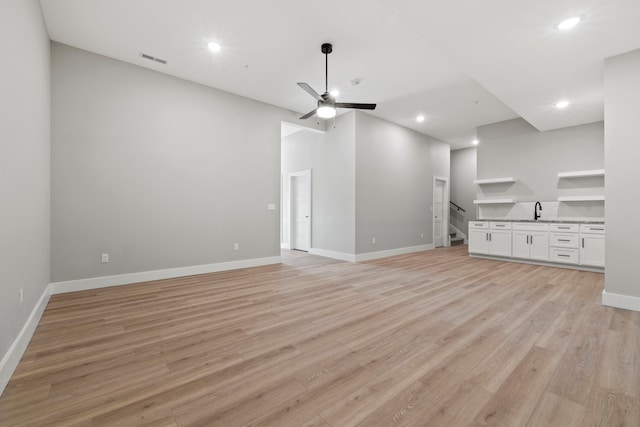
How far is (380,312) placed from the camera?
2904 mm

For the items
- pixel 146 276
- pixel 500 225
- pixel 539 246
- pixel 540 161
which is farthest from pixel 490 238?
pixel 146 276

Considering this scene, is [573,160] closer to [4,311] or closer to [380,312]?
[380,312]

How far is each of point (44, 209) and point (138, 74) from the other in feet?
7.46

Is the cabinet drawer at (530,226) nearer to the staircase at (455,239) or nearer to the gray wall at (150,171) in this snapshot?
the staircase at (455,239)

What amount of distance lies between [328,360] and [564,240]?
563cm

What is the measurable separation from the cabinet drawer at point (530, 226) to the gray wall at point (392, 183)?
2260 mm

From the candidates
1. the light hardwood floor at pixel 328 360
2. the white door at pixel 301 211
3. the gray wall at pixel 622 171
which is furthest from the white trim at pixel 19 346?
the gray wall at pixel 622 171

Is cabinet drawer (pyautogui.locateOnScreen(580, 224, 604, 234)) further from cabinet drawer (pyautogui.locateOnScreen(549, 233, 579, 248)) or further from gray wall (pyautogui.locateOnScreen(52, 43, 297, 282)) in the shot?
gray wall (pyautogui.locateOnScreen(52, 43, 297, 282))

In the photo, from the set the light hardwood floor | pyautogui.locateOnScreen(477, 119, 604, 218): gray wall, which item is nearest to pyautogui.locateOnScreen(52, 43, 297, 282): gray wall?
the light hardwood floor

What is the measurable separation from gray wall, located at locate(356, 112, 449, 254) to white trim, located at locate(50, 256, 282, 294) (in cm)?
237

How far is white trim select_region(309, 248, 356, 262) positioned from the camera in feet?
19.5

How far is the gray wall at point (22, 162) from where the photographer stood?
185 centimetres

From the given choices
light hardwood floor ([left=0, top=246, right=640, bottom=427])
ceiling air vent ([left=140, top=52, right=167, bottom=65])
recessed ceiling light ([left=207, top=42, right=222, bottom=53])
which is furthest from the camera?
ceiling air vent ([left=140, top=52, right=167, bottom=65])

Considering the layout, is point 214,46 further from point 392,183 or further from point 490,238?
point 490,238
